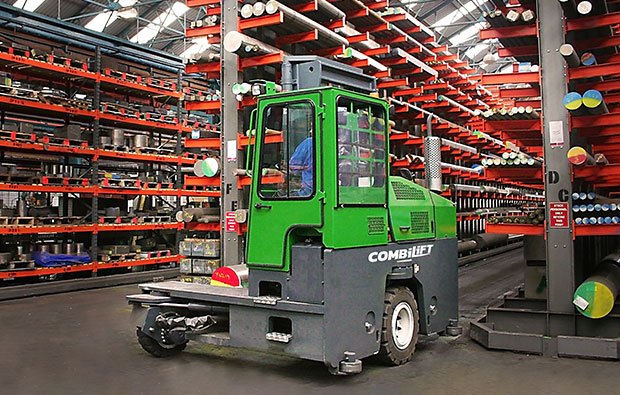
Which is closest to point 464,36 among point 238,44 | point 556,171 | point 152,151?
point 152,151

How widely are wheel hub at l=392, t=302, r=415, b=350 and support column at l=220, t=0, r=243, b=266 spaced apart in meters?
2.69

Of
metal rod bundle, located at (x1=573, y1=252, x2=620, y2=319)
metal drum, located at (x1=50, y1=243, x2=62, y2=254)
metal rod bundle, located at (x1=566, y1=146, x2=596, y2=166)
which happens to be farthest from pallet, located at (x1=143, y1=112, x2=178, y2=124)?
metal rod bundle, located at (x1=573, y1=252, x2=620, y2=319)

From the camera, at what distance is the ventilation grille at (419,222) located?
5.75m

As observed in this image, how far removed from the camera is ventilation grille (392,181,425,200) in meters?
5.71

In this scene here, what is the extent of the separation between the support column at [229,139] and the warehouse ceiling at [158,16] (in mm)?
10986

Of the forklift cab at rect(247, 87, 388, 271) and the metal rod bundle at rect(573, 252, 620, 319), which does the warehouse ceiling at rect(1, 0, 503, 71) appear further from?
the metal rod bundle at rect(573, 252, 620, 319)

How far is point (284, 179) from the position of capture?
501 cm

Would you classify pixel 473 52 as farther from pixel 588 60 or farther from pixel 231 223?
pixel 231 223

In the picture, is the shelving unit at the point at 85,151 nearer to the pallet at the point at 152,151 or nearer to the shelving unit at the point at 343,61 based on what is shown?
the pallet at the point at 152,151

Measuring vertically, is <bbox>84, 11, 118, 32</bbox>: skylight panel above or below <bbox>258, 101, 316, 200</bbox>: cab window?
above

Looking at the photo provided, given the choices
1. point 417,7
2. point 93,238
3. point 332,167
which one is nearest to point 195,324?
point 332,167

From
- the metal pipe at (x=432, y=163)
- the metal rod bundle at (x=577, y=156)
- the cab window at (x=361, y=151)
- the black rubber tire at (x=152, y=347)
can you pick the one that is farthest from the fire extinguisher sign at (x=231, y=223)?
the metal rod bundle at (x=577, y=156)

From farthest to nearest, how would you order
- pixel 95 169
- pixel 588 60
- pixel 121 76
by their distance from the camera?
pixel 121 76
pixel 95 169
pixel 588 60

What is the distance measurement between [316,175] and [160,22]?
2065cm
